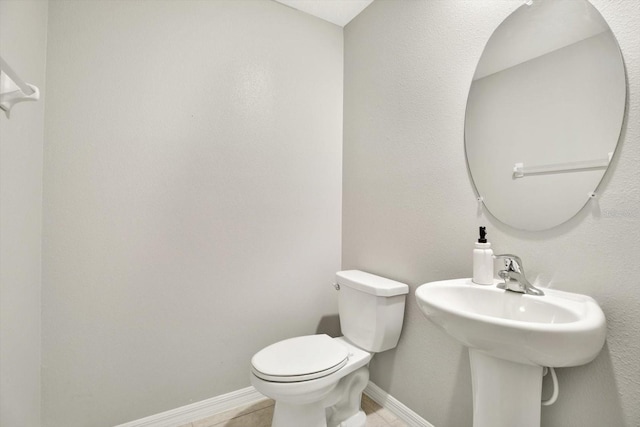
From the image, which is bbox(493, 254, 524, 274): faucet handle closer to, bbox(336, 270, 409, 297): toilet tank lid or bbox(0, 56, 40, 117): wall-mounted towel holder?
bbox(336, 270, 409, 297): toilet tank lid

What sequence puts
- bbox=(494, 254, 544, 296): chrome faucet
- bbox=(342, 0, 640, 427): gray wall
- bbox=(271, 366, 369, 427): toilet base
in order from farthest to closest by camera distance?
bbox=(271, 366, 369, 427): toilet base → bbox=(494, 254, 544, 296): chrome faucet → bbox=(342, 0, 640, 427): gray wall

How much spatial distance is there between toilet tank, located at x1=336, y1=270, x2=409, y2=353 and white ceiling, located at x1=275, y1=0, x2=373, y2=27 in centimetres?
167

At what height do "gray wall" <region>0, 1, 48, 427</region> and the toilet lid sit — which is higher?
"gray wall" <region>0, 1, 48, 427</region>

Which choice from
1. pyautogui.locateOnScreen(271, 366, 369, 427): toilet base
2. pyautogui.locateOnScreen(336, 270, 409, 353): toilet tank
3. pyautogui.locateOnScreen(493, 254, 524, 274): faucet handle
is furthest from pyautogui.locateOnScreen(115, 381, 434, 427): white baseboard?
pyautogui.locateOnScreen(493, 254, 524, 274): faucet handle

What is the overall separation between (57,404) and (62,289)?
50 cm

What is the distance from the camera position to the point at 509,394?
0.91m

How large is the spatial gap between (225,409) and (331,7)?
247 centimetres

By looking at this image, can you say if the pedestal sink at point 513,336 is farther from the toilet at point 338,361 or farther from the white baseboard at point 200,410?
the white baseboard at point 200,410

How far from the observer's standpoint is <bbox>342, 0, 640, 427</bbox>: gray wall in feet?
2.86

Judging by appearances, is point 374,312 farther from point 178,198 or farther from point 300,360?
point 178,198

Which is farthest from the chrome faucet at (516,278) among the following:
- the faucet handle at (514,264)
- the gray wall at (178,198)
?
the gray wall at (178,198)

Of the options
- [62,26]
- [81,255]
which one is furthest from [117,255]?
[62,26]

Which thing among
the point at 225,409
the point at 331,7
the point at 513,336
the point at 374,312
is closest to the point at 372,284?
the point at 374,312

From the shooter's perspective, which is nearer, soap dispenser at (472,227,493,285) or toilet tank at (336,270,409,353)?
soap dispenser at (472,227,493,285)
